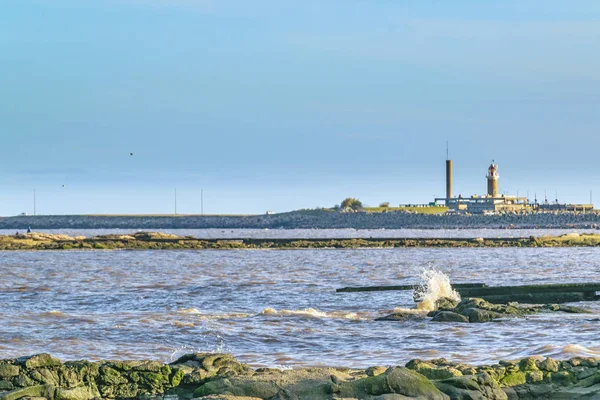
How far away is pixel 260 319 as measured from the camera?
25.4 metres

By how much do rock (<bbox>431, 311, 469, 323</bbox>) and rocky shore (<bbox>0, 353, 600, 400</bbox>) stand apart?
8986 mm

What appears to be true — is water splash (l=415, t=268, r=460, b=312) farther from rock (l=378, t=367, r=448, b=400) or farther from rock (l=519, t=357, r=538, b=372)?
rock (l=378, t=367, r=448, b=400)

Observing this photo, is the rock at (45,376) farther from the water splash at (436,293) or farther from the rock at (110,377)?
the water splash at (436,293)

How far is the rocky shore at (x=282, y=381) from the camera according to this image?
40.7 feet

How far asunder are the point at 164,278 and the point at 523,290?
19.1m

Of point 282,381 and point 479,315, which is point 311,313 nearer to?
point 479,315

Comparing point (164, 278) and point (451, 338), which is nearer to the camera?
point (451, 338)

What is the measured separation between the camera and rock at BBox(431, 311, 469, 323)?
78.1 ft

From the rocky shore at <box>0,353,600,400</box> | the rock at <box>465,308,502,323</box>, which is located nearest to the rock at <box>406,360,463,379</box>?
the rocky shore at <box>0,353,600,400</box>

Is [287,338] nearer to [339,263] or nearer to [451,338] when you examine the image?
[451,338]

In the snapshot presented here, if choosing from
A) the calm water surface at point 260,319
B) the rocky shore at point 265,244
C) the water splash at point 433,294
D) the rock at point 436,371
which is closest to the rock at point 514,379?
the rock at point 436,371

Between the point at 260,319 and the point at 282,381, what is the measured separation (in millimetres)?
12579

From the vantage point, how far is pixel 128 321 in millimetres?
25109

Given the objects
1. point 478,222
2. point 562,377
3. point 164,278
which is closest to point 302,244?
point 164,278
